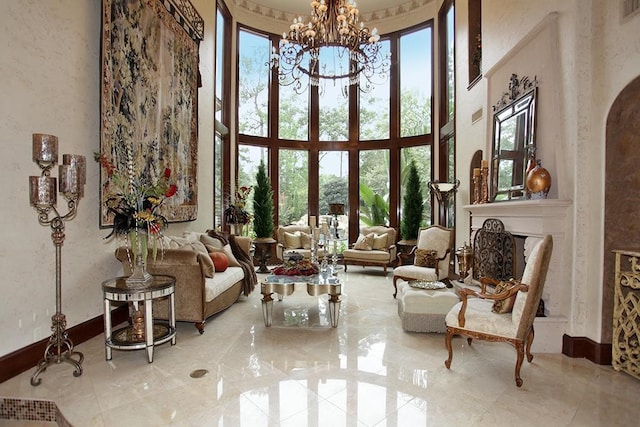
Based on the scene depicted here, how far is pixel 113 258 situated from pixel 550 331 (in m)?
4.48

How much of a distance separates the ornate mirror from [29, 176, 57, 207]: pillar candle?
14.0ft

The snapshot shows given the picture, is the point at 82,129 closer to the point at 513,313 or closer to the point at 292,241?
the point at 513,313

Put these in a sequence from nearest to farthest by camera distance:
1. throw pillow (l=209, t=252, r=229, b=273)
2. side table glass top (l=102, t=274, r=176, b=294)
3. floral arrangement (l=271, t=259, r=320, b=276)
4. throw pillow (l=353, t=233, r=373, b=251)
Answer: side table glass top (l=102, t=274, r=176, b=294) < floral arrangement (l=271, t=259, r=320, b=276) < throw pillow (l=209, t=252, r=229, b=273) < throw pillow (l=353, t=233, r=373, b=251)

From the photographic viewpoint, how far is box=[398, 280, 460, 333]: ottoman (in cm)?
367

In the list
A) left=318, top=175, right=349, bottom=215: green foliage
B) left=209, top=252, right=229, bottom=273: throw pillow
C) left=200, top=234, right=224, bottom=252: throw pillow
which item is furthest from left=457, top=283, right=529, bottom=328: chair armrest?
left=318, top=175, right=349, bottom=215: green foliage

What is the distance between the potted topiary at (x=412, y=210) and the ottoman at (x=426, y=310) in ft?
11.9

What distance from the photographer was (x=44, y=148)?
2502 mm

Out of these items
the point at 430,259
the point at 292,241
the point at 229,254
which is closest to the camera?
the point at 229,254

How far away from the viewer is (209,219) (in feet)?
21.7

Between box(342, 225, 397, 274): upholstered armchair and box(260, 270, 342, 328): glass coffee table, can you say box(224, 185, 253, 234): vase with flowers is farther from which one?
box(260, 270, 342, 328): glass coffee table

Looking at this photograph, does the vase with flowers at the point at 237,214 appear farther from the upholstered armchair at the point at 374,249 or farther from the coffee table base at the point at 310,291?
the coffee table base at the point at 310,291

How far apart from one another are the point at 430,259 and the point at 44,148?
16.1ft

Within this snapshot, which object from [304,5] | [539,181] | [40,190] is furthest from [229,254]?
[304,5]

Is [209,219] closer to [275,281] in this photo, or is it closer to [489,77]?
[275,281]
